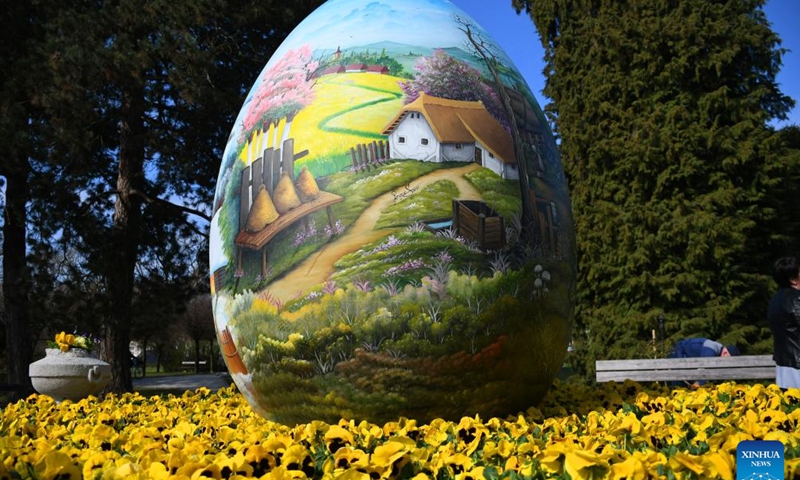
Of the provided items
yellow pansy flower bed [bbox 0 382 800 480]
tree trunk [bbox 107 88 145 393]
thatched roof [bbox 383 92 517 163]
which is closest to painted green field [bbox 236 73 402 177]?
thatched roof [bbox 383 92 517 163]

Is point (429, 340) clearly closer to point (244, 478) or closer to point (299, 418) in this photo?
point (299, 418)

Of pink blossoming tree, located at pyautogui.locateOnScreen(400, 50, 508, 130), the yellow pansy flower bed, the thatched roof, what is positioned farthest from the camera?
pink blossoming tree, located at pyautogui.locateOnScreen(400, 50, 508, 130)

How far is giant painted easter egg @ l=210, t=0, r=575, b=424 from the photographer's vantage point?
443 cm

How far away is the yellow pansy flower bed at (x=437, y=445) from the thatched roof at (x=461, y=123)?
186 cm

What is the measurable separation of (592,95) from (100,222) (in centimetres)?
1253

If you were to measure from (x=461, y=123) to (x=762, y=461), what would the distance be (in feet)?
10.9

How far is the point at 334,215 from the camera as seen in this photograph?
4.48m

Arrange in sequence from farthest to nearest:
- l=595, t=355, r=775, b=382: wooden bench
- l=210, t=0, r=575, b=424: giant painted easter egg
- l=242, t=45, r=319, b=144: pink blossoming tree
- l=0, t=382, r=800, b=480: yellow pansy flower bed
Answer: l=595, t=355, r=775, b=382: wooden bench
l=242, t=45, r=319, b=144: pink blossoming tree
l=210, t=0, r=575, b=424: giant painted easter egg
l=0, t=382, r=800, b=480: yellow pansy flower bed

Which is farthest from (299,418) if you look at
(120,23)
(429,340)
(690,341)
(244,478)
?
(120,23)

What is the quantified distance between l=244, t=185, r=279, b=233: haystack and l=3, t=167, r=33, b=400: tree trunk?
12.6 m

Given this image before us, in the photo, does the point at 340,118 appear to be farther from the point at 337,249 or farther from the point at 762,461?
the point at 762,461

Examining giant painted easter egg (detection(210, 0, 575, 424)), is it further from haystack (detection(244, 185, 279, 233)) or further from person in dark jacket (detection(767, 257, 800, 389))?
person in dark jacket (detection(767, 257, 800, 389))

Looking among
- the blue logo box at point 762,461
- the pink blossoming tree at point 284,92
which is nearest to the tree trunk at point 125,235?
the pink blossoming tree at point 284,92

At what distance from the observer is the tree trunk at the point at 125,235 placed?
48.1 ft
